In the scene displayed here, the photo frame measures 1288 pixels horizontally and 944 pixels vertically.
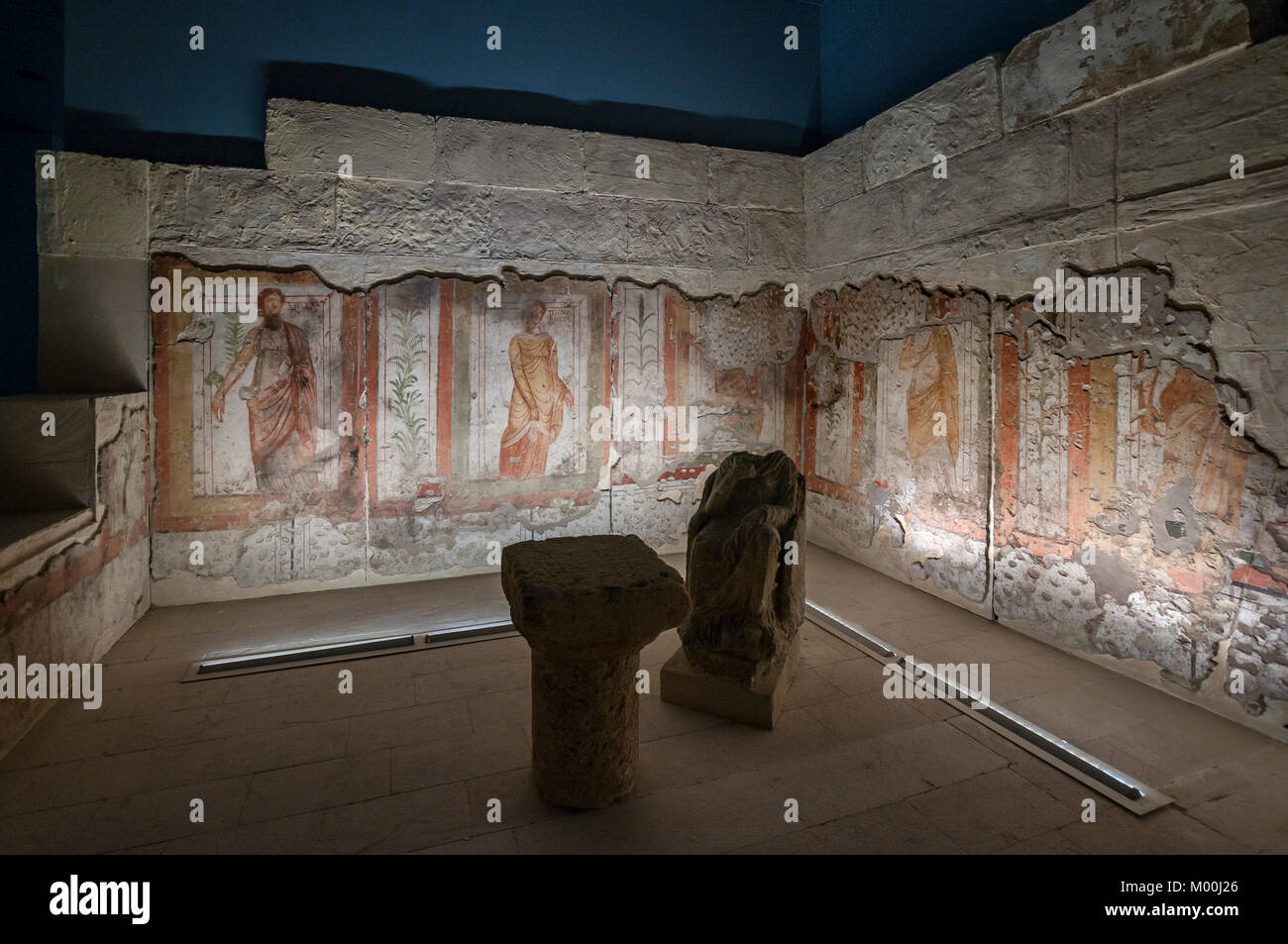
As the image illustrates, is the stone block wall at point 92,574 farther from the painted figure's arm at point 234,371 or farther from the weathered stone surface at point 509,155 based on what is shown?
the weathered stone surface at point 509,155

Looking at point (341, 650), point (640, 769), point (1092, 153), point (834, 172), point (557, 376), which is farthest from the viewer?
point (834, 172)

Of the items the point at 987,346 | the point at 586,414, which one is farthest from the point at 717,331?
the point at 987,346

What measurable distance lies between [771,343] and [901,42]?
2.33 metres

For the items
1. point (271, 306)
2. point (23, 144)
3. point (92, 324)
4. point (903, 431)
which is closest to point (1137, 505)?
point (903, 431)

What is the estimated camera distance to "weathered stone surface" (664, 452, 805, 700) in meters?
2.90

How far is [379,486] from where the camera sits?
4684 millimetres

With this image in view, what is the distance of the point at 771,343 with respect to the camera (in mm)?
5559

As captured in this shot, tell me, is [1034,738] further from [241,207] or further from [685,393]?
[241,207]

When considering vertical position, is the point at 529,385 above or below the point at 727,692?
above

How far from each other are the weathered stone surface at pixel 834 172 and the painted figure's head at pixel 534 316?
2320mm

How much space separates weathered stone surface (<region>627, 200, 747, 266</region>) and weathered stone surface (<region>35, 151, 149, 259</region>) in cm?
307

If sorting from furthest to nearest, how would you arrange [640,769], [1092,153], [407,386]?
[407,386] < [1092,153] < [640,769]

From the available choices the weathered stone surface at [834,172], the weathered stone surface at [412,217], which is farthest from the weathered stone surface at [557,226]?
the weathered stone surface at [834,172]
